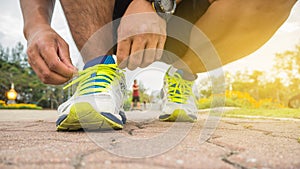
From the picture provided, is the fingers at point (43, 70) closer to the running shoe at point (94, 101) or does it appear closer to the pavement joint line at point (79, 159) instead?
the running shoe at point (94, 101)

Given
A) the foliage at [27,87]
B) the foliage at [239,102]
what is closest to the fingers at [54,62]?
the foliage at [239,102]

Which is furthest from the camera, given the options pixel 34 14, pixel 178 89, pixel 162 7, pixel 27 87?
pixel 27 87

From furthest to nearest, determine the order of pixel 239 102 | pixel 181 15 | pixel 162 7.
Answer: pixel 239 102, pixel 181 15, pixel 162 7

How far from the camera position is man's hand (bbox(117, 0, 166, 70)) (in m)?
0.80

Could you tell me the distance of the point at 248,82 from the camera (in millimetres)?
7492

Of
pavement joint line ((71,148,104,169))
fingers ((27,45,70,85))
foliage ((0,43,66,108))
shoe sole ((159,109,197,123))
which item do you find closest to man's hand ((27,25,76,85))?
fingers ((27,45,70,85))

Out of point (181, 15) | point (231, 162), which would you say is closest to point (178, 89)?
point (181, 15)

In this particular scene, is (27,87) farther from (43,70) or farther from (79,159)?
(79,159)

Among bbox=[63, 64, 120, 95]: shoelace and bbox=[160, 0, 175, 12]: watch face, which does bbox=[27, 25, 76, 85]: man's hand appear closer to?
bbox=[63, 64, 120, 95]: shoelace

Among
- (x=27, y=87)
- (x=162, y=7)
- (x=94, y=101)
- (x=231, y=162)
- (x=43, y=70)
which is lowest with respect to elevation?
(x=231, y=162)

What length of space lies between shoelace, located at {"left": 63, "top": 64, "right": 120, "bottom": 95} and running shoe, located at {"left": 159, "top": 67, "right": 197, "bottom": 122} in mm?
522

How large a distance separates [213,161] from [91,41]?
32.8 inches

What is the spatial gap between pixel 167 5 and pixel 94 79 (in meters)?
0.40

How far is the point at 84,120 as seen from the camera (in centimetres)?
87
